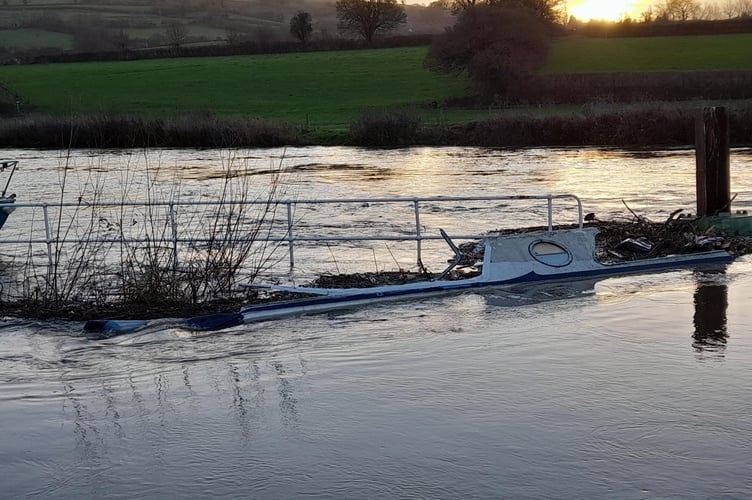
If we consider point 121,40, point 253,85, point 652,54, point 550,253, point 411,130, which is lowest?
point 411,130

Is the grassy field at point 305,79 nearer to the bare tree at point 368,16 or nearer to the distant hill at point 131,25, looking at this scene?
the bare tree at point 368,16

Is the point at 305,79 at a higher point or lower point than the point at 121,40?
lower

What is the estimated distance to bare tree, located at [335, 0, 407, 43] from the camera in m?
110

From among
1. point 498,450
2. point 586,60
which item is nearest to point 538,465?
point 498,450

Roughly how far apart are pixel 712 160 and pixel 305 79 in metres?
70.7

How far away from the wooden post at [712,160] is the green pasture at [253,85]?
4562 centimetres

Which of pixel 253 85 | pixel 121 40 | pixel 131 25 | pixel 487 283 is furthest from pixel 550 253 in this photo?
pixel 131 25

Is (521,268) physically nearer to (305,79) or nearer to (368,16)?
(305,79)

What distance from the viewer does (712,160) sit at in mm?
17438

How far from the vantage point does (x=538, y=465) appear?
7078mm

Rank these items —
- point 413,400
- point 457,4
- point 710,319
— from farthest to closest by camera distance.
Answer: point 457,4 → point 710,319 → point 413,400

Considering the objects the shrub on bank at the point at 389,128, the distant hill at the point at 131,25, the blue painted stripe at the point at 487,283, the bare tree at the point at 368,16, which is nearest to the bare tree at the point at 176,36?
the distant hill at the point at 131,25

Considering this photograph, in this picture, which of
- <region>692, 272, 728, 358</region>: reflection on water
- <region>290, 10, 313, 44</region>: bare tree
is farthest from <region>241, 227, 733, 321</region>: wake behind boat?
<region>290, 10, 313, 44</region>: bare tree

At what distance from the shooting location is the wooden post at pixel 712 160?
17.4m
